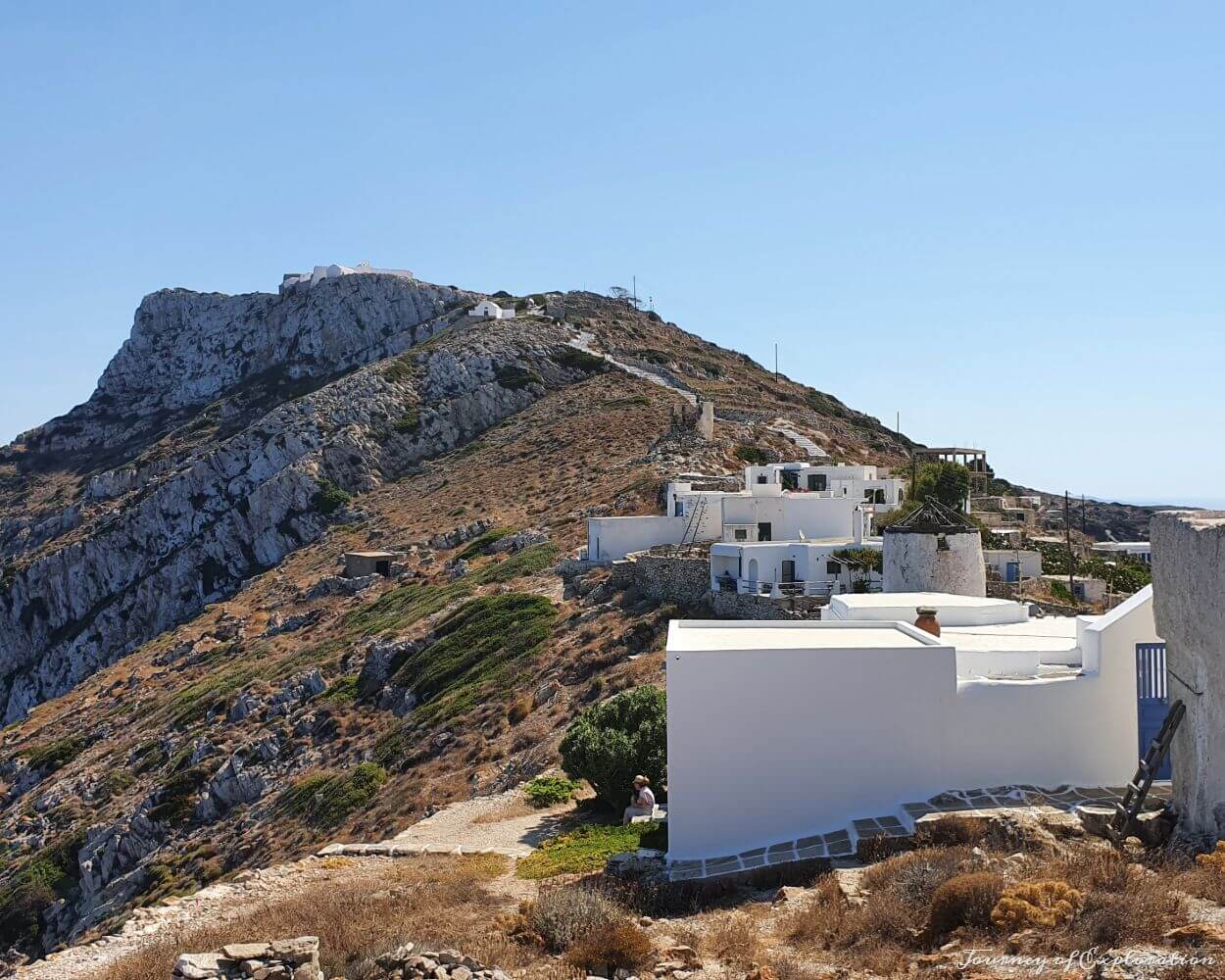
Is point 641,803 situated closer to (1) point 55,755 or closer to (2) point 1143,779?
(2) point 1143,779

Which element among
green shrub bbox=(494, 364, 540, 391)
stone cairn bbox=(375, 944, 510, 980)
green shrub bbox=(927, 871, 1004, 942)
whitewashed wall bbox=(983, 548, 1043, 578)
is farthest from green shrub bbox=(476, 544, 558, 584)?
green shrub bbox=(494, 364, 540, 391)

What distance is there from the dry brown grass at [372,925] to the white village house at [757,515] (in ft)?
76.0

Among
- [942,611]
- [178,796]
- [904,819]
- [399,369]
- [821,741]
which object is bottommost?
[178,796]

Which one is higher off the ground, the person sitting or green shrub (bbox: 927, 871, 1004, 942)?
green shrub (bbox: 927, 871, 1004, 942)

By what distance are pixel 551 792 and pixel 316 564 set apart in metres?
47.8

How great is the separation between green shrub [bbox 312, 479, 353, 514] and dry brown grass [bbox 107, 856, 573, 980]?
198ft

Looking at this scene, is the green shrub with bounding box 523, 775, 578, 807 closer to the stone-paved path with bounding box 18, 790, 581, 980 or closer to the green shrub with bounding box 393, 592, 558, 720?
the stone-paved path with bounding box 18, 790, 581, 980

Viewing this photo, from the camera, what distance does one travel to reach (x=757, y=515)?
38.9 meters

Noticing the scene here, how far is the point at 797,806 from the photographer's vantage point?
12492 millimetres

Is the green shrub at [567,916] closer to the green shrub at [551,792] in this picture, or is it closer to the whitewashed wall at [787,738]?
the whitewashed wall at [787,738]

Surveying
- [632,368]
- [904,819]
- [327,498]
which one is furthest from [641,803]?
[632,368]

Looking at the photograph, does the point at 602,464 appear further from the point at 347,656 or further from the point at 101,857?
the point at 101,857

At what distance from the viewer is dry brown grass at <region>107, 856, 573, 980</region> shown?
9594mm

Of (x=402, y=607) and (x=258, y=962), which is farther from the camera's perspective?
(x=402, y=607)
